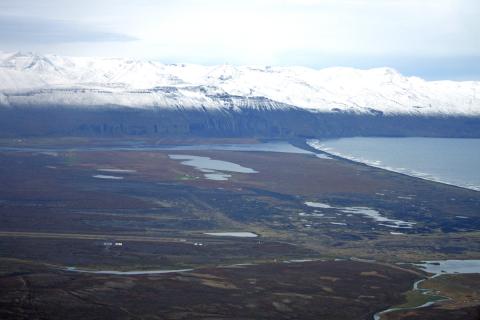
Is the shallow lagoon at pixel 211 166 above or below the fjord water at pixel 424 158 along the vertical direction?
below

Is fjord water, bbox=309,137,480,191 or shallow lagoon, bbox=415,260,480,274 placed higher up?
fjord water, bbox=309,137,480,191

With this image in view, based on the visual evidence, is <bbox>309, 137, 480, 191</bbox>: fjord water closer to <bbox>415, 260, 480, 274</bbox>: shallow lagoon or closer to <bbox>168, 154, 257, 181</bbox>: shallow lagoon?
<bbox>168, 154, 257, 181</bbox>: shallow lagoon

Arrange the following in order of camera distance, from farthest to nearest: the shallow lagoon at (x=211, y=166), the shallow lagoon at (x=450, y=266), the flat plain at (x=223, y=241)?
the shallow lagoon at (x=211, y=166) → the shallow lagoon at (x=450, y=266) → the flat plain at (x=223, y=241)

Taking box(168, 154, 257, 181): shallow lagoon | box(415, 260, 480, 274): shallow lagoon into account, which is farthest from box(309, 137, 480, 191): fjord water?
box(415, 260, 480, 274): shallow lagoon

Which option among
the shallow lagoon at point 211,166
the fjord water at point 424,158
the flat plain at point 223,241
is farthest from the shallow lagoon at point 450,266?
the shallow lagoon at point 211,166

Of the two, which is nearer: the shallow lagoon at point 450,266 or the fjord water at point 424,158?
the shallow lagoon at point 450,266

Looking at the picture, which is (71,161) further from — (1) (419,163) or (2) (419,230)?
(2) (419,230)

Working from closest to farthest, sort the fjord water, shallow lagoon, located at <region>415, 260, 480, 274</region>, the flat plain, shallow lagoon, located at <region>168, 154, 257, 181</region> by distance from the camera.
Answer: the flat plain < shallow lagoon, located at <region>415, 260, 480, 274</region> < shallow lagoon, located at <region>168, 154, 257, 181</region> < the fjord water

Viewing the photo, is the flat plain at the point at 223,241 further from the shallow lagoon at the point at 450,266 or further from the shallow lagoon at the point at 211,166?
the shallow lagoon at the point at 211,166

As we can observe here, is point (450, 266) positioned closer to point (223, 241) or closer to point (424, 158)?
point (223, 241)

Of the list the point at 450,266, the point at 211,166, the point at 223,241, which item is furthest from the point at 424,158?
the point at 450,266
